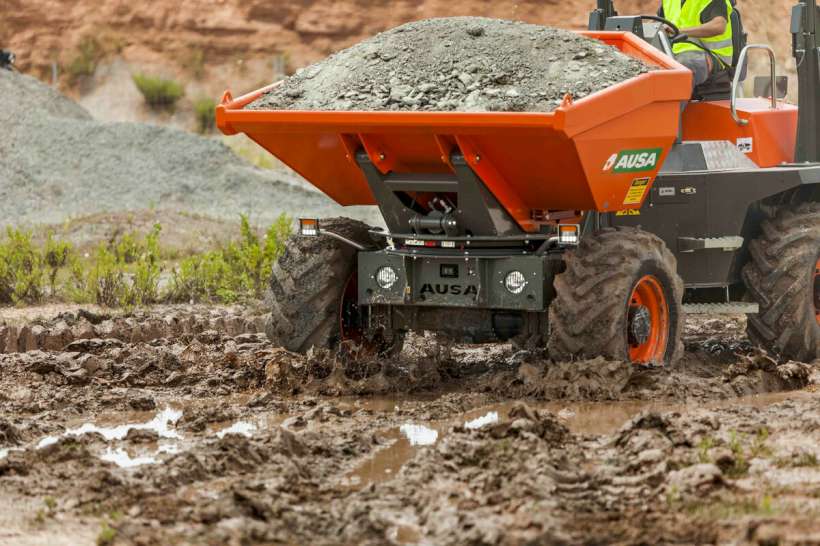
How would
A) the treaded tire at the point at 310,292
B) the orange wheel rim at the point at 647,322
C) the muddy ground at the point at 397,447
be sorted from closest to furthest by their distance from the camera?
the muddy ground at the point at 397,447
the orange wheel rim at the point at 647,322
the treaded tire at the point at 310,292

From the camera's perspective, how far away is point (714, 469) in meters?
5.67

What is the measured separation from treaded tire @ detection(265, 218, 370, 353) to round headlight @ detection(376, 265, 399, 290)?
326 mm

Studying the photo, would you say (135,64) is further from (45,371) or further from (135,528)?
(135,528)

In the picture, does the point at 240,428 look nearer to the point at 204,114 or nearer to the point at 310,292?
the point at 310,292

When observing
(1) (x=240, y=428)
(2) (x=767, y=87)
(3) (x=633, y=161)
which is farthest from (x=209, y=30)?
(1) (x=240, y=428)

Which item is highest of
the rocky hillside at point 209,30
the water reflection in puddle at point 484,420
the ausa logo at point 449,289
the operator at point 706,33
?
the rocky hillside at point 209,30

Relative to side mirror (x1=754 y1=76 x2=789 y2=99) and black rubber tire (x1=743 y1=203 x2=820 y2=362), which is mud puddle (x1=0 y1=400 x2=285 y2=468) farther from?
side mirror (x1=754 y1=76 x2=789 y2=99)

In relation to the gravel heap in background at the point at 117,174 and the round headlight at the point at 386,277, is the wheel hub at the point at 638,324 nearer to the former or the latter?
the round headlight at the point at 386,277

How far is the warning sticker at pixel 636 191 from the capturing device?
806cm

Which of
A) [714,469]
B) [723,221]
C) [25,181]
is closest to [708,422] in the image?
[714,469]

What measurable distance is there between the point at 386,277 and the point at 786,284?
101 inches

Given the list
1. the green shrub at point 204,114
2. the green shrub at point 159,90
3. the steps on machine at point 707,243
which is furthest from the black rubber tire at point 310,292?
the green shrub at point 159,90

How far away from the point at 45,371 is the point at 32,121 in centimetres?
1534

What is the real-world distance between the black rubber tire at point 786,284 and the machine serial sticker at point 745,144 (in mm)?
485
